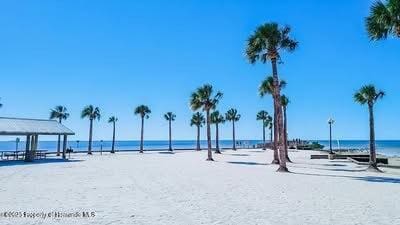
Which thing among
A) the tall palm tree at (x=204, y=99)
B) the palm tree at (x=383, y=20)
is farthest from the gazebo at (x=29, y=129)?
the palm tree at (x=383, y=20)

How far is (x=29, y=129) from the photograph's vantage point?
36.9 m

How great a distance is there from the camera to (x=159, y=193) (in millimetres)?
14641

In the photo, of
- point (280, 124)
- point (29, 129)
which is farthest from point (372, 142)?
point (29, 129)

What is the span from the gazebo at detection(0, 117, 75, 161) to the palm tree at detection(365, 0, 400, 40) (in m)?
31.2

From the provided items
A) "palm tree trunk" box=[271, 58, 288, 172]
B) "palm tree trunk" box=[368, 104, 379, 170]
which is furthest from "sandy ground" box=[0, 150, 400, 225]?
"palm tree trunk" box=[368, 104, 379, 170]

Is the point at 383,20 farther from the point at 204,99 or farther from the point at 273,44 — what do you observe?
the point at 204,99

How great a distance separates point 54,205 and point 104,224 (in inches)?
137

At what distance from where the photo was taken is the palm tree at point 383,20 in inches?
734

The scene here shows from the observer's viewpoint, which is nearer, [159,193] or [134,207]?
[134,207]

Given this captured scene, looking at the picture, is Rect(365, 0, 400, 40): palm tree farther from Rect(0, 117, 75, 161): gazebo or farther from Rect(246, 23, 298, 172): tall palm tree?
Rect(0, 117, 75, 161): gazebo

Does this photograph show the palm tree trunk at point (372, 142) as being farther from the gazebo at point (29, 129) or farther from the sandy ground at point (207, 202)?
the gazebo at point (29, 129)

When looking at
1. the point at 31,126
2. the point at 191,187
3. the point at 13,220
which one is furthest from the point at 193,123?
the point at 13,220

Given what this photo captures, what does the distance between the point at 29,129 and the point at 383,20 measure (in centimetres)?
3315

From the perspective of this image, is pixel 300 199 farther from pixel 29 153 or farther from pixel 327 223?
pixel 29 153
